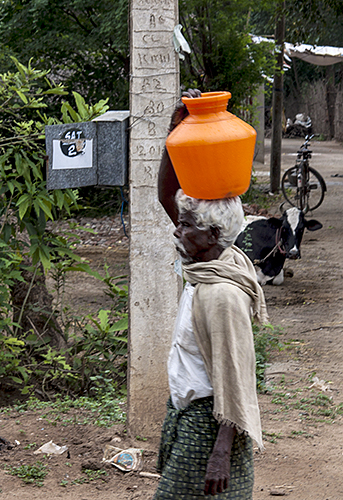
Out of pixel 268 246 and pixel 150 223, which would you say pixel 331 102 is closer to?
pixel 268 246

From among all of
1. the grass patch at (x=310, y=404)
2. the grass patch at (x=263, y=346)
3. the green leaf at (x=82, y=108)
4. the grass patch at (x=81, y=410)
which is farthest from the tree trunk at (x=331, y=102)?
the grass patch at (x=81, y=410)

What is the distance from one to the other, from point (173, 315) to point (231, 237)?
150 cm

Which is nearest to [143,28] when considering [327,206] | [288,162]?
[327,206]

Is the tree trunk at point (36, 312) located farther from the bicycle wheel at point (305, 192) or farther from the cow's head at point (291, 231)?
the bicycle wheel at point (305, 192)

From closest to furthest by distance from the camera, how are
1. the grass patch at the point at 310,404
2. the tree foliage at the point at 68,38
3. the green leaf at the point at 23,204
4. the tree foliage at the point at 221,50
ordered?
the green leaf at the point at 23,204 < the grass patch at the point at 310,404 < the tree foliage at the point at 221,50 < the tree foliage at the point at 68,38

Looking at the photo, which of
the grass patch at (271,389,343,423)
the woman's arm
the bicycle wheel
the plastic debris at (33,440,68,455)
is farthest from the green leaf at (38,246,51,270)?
the bicycle wheel

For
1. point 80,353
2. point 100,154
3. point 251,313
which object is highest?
point 100,154

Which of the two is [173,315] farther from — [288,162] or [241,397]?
[288,162]

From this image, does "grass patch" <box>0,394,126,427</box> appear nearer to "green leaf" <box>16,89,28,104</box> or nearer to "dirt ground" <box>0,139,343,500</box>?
"dirt ground" <box>0,139,343,500</box>

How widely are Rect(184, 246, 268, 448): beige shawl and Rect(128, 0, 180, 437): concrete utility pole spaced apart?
1.46 metres

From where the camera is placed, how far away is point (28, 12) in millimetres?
10742

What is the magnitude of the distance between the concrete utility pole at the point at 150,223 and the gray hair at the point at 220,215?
4.60 ft

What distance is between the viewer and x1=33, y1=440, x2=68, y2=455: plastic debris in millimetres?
3373

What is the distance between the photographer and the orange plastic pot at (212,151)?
2.04 meters
